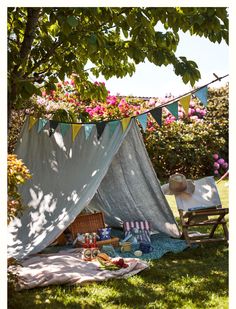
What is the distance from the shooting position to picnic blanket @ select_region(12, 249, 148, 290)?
4227mm

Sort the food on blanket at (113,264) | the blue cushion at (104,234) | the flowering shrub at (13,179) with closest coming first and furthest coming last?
the flowering shrub at (13,179)
the food on blanket at (113,264)
the blue cushion at (104,234)

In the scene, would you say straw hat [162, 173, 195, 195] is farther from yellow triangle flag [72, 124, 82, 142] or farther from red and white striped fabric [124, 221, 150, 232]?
yellow triangle flag [72, 124, 82, 142]

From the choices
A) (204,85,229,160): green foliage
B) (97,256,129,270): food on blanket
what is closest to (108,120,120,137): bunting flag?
(97,256,129,270): food on blanket

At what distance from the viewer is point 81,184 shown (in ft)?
18.4

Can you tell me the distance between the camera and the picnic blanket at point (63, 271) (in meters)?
4.23

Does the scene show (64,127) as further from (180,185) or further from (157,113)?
(180,185)

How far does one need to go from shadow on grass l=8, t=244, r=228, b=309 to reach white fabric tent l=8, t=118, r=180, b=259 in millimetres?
1156

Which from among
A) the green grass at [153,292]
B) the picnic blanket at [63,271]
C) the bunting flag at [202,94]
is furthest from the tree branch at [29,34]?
the green grass at [153,292]

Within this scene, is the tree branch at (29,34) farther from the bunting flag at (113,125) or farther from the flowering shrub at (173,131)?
the flowering shrub at (173,131)

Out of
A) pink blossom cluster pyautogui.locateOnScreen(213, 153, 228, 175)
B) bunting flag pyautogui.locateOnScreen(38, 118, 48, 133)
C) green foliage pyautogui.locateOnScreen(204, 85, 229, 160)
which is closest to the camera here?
bunting flag pyautogui.locateOnScreen(38, 118, 48, 133)

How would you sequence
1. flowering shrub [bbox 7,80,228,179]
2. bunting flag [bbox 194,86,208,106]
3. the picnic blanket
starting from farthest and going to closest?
flowering shrub [bbox 7,80,228,179] < bunting flag [bbox 194,86,208,106] < the picnic blanket
